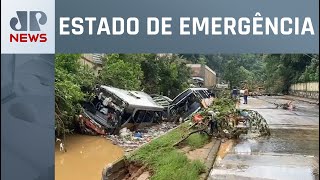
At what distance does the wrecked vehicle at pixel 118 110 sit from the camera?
16.4ft

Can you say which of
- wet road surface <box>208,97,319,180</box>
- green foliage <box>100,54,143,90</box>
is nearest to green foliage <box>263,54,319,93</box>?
wet road surface <box>208,97,319,180</box>

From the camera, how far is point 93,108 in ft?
17.9

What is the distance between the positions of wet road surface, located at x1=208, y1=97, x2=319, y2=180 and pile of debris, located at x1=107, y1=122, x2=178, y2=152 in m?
0.68

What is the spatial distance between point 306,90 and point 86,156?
11.2 ft

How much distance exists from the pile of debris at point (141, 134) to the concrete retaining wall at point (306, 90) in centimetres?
132

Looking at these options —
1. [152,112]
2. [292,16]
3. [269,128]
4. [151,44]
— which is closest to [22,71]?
[151,44]

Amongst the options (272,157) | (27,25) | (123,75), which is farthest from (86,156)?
(27,25)

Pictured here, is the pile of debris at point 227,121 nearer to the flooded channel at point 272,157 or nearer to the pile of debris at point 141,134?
the flooded channel at point 272,157

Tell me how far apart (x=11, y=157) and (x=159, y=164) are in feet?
5.74

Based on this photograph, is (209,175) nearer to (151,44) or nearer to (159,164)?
(159,164)

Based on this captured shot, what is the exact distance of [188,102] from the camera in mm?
4914

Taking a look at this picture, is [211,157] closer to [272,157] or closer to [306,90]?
[272,157]

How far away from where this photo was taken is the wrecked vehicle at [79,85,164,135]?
5.00m

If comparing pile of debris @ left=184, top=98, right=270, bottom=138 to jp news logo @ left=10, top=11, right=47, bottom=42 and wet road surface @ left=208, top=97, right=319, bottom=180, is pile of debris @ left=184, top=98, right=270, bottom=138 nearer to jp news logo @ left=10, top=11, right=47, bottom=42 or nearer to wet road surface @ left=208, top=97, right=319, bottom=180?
wet road surface @ left=208, top=97, right=319, bottom=180
